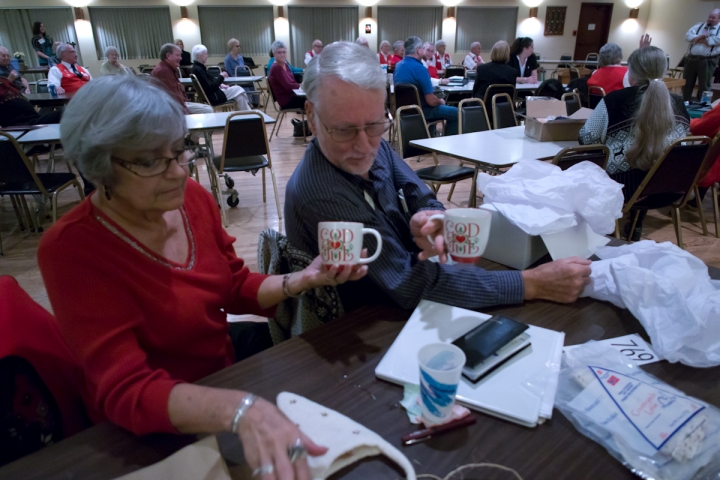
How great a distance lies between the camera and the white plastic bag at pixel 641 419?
62cm

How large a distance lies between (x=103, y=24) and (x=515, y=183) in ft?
44.6

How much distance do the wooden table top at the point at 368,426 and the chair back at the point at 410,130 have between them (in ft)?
8.58

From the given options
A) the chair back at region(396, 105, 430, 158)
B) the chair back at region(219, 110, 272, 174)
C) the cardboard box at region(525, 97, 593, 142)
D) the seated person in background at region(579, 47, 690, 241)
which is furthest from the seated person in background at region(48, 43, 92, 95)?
the seated person in background at region(579, 47, 690, 241)

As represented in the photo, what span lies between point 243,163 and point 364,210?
2.90m

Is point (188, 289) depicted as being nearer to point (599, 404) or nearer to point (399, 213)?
point (399, 213)

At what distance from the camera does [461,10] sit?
496 inches

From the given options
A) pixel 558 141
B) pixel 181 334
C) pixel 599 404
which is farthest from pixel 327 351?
pixel 558 141

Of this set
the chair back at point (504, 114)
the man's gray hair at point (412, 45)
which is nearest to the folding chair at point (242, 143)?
the chair back at point (504, 114)

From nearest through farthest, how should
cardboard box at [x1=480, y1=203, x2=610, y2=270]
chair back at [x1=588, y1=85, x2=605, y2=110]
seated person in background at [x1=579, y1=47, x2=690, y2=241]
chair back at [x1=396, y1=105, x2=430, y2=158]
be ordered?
cardboard box at [x1=480, y1=203, x2=610, y2=270] < seated person in background at [x1=579, y1=47, x2=690, y2=241] < chair back at [x1=396, y1=105, x2=430, y2=158] < chair back at [x1=588, y1=85, x2=605, y2=110]

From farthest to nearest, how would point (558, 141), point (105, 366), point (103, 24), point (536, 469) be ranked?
1. point (103, 24)
2. point (558, 141)
3. point (105, 366)
4. point (536, 469)

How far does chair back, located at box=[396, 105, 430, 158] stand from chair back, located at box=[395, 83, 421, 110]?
4.39ft

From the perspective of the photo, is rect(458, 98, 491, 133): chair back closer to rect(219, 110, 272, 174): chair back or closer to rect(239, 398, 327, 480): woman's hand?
rect(219, 110, 272, 174): chair back

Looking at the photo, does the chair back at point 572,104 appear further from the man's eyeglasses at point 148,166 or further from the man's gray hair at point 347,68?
the man's eyeglasses at point 148,166

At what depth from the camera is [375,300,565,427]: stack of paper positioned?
28.3 inches
